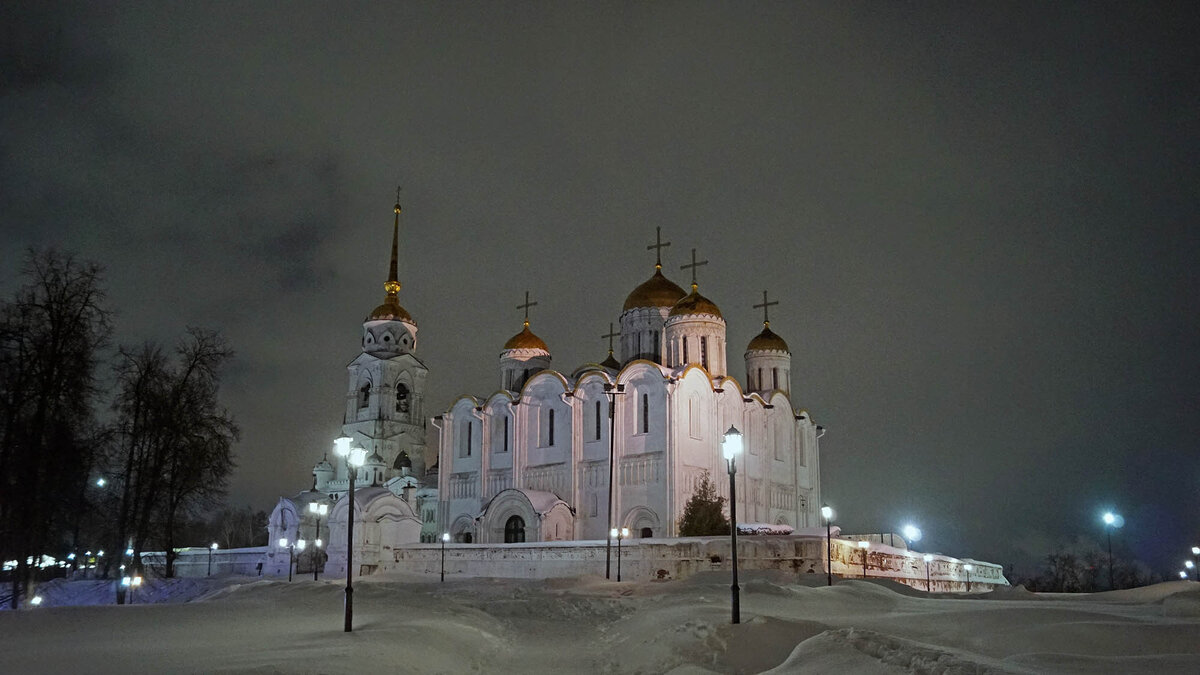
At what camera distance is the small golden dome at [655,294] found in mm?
46500

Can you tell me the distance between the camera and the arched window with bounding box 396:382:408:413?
5791 cm

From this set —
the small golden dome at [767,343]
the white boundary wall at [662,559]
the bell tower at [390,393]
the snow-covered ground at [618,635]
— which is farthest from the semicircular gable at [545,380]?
the snow-covered ground at [618,635]

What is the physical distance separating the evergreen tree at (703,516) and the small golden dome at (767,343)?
1330 centimetres

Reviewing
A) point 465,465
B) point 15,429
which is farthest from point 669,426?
point 15,429

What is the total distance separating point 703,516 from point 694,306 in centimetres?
1129

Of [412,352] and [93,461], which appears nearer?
[93,461]

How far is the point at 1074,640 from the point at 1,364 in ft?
71.0

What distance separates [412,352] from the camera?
58.7 metres

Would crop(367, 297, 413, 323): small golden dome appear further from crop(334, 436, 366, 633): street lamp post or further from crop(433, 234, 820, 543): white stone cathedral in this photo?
crop(334, 436, 366, 633): street lamp post

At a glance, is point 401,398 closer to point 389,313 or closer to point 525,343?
point 389,313

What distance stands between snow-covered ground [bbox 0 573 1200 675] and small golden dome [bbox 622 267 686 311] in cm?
2558

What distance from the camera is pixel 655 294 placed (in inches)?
1841

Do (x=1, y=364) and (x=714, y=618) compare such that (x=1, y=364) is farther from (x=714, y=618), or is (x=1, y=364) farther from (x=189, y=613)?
(x=714, y=618)

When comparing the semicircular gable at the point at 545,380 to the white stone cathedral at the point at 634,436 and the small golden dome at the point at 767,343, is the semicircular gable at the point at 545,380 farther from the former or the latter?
the small golden dome at the point at 767,343
